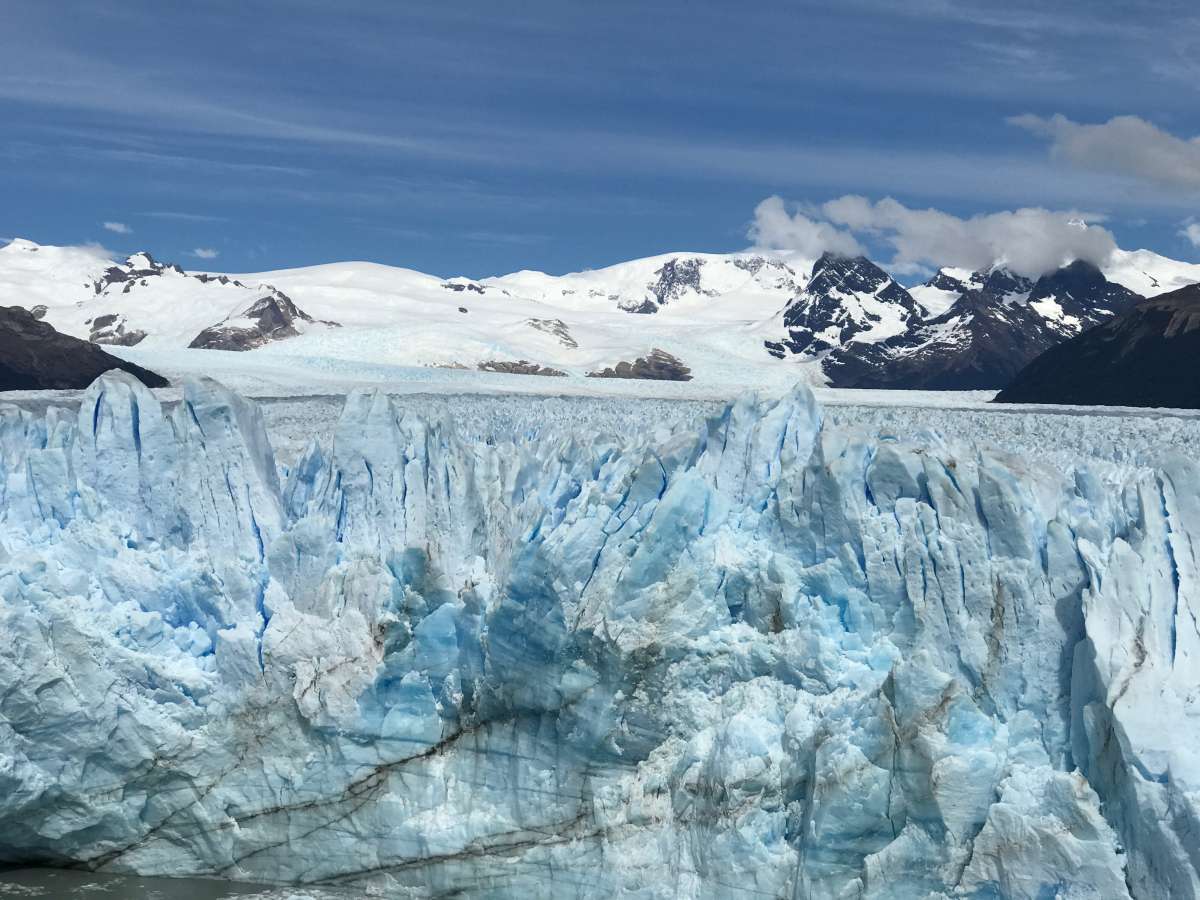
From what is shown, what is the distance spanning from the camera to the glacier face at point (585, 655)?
10945 millimetres

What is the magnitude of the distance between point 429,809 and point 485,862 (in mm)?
727

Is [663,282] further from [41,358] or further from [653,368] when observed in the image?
[41,358]

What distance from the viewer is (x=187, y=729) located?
13.0m

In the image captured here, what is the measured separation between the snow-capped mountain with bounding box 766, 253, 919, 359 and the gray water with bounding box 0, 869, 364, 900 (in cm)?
8292

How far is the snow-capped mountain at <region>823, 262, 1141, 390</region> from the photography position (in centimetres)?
8744

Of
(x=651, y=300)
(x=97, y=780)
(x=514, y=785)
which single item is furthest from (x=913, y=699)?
(x=651, y=300)

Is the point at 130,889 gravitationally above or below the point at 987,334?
below

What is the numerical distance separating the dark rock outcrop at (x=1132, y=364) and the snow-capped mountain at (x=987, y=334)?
38758 millimetres

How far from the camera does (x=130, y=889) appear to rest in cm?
1267

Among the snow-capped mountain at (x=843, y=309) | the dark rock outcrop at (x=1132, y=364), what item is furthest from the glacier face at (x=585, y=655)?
the snow-capped mountain at (x=843, y=309)

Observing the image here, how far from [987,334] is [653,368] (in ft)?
83.9

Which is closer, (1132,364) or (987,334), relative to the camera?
(1132,364)

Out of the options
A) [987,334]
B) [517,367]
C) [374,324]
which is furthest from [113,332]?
[987,334]

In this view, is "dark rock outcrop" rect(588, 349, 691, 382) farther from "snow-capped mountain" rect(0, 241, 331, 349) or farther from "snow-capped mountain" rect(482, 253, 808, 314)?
"snow-capped mountain" rect(482, 253, 808, 314)
